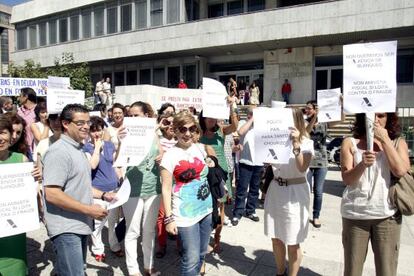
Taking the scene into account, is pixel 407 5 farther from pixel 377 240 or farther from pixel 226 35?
pixel 377 240

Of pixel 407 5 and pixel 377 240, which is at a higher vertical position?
pixel 407 5

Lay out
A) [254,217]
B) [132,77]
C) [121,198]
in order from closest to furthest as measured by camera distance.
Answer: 1. [121,198]
2. [254,217]
3. [132,77]

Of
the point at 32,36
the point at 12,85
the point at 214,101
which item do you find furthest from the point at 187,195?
the point at 32,36

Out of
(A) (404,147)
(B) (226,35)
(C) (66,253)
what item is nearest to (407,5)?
(B) (226,35)

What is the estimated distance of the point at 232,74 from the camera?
24.7 m

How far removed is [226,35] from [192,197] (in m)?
19.9

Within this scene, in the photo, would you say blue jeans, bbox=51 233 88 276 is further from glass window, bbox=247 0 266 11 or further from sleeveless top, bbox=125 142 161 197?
glass window, bbox=247 0 266 11

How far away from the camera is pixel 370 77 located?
107 inches

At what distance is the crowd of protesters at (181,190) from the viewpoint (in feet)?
8.75

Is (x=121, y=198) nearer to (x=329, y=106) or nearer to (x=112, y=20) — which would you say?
(x=329, y=106)

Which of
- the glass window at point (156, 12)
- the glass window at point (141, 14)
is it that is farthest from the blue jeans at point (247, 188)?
the glass window at point (141, 14)

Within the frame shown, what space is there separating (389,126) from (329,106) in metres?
2.99

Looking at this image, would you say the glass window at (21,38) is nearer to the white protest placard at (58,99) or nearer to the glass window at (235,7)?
the glass window at (235,7)

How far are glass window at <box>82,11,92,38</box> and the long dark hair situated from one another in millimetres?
28979
